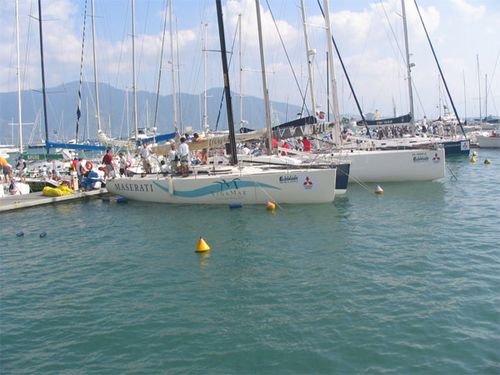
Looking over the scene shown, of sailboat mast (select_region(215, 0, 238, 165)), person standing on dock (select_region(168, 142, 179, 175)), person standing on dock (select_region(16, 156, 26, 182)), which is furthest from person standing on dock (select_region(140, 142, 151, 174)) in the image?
person standing on dock (select_region(16, 156, 26, 182))

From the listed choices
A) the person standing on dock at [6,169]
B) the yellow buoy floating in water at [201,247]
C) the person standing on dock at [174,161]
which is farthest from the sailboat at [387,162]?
the person standing on dock at [6,169]

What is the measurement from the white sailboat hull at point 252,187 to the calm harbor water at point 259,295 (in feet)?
5.37

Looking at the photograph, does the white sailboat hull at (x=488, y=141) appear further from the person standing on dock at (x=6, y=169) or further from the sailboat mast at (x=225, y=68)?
the person standing on dock at (x=6, y=169)

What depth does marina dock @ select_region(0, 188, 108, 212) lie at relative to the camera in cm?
2000

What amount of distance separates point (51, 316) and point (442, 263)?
26.7 feet

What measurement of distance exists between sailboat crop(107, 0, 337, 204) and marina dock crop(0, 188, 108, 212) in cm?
358

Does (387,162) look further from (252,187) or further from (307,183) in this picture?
(252,187)

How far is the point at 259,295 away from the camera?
357 inches

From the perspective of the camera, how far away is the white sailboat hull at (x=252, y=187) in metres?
18.1

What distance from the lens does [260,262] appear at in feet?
36.8

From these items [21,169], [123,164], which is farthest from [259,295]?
[21,169]

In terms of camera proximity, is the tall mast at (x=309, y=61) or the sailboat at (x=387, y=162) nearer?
the sailboat at (x=387, y=162)

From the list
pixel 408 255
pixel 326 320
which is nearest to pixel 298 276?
pixel 326 320

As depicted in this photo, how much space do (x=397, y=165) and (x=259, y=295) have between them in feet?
54.2
